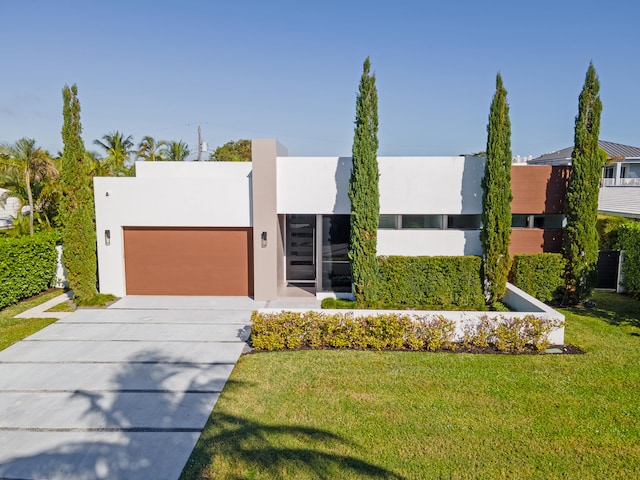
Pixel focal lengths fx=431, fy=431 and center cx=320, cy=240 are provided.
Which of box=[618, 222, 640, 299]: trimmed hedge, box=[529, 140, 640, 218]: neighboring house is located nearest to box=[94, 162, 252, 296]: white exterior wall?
box=[618, 222, 640, 299]: trimmed hedge

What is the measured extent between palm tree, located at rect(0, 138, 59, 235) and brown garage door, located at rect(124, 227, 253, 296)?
14.8ft

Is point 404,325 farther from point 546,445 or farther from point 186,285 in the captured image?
point 186,285

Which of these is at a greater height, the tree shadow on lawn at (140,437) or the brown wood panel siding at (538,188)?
the brown wood panel siding at (538,188)

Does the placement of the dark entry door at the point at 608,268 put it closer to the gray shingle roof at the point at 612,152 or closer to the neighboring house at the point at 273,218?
the neighboring house at the point at 273,218

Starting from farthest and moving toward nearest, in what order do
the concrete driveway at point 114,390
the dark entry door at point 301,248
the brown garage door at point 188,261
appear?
the dark entry door at point 301,248, the brown garage door at point 188,261, the concrete driveway at point 114,390

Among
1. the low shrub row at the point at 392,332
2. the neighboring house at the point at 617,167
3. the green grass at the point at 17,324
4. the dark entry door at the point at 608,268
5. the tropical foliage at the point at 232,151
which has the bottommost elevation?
the green grass at the point at 17,324

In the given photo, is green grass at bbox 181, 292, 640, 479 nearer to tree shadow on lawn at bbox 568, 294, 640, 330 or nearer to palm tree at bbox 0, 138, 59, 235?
tree shadow on lawn at bbox 568, 294, 640, 330

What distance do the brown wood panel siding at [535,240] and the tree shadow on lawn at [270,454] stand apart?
9252 millimetres

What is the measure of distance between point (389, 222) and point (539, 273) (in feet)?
14.8

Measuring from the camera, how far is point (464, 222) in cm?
1269

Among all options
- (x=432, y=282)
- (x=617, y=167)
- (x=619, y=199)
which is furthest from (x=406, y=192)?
(x=617, y=167)

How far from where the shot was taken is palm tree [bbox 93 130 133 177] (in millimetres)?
21422

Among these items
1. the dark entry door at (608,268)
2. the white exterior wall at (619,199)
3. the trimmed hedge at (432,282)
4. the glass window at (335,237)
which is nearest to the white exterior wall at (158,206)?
the glass window at (335,237)

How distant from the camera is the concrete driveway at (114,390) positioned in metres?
5.35
